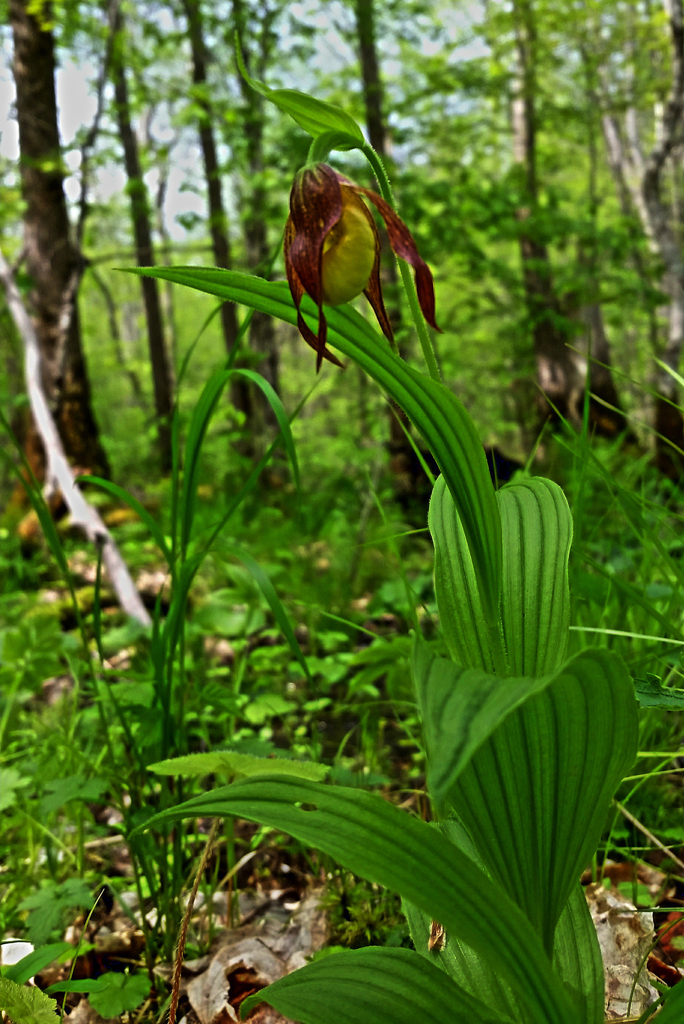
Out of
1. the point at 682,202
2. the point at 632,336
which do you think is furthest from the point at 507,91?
the point at 632,336

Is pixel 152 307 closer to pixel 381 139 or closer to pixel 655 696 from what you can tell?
pixel 381 139

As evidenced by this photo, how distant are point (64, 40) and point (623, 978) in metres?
5.45

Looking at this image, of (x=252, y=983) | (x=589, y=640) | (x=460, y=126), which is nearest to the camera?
(x=252, y=983)

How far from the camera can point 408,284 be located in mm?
696

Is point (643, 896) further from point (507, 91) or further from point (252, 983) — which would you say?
point (507, 91)

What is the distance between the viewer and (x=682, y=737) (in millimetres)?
1344

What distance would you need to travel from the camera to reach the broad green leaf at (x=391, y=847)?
523 millimetres

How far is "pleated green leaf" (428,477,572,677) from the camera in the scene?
0.72 metres

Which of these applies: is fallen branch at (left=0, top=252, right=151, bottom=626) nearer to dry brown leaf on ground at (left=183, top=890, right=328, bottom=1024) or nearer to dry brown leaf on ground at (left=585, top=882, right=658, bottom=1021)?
dry brown leaf on ground at (left=183, top=890, right=328, bottom=1024)

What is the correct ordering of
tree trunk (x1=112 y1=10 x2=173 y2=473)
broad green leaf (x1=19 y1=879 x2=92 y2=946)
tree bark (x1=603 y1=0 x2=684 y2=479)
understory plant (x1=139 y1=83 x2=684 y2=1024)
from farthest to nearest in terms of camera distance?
1. tree trunk (x1=112 y1=10 x2=173 y2=473)
2. tree bark (x1=603 y1=0 x2=684 y2=479)
3. broad green leaf (x1=19 y1=879 x2=92 y2=946)
4. understory plant (x1=139 y1=83 x2=684 y2=1024)

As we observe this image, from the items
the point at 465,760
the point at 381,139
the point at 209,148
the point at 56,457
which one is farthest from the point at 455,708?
the point at 209,148

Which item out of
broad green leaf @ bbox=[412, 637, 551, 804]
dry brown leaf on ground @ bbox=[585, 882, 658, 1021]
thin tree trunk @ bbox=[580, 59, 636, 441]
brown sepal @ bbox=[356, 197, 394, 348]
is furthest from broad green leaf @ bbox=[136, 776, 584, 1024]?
thin tree trunk @ bbox=[580, 59, 636, 441]

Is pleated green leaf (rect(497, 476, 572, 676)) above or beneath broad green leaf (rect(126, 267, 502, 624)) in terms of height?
beneath

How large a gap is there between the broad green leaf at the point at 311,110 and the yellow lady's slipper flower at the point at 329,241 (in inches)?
2.3
